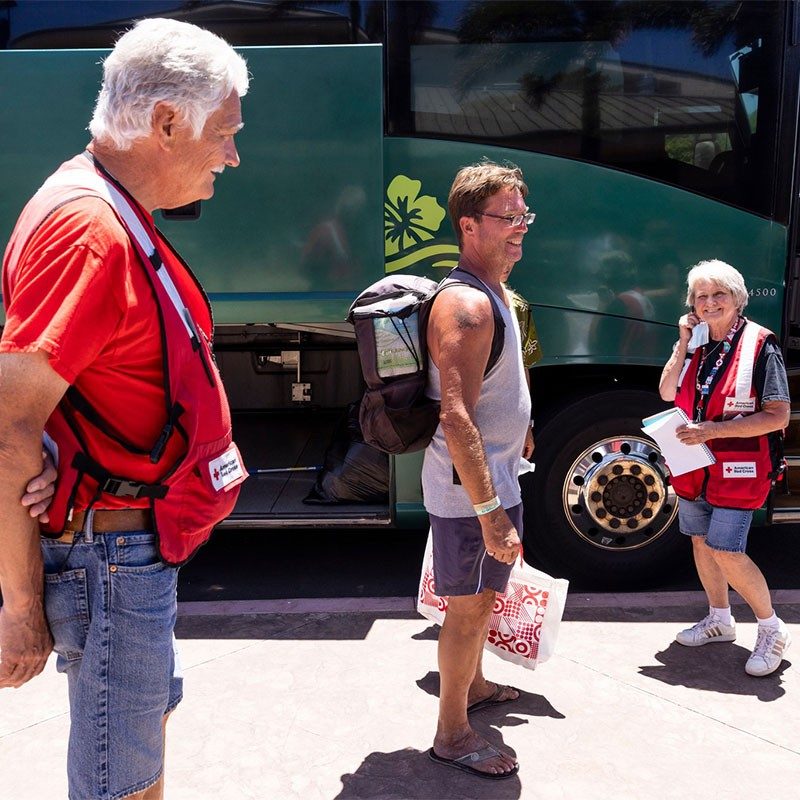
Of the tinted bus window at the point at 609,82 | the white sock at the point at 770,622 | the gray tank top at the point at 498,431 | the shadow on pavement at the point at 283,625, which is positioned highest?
the tinted bus window at the point at 609,82

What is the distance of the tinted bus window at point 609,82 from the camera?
13.5ft

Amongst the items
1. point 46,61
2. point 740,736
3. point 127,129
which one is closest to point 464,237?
point 127,129

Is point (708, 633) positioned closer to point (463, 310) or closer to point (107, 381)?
point (463, 310)

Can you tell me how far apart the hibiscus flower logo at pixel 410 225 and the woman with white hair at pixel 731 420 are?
1.26 meters

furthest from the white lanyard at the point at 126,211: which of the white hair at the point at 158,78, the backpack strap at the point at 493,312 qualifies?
the backpack strap at the point at 493,312

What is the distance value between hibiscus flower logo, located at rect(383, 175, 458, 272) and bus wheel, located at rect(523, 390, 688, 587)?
1044 millimetres

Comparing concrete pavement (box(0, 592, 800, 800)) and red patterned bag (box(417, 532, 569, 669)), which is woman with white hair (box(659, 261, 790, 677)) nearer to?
concrete pavement (box(0, 592, 800, 800))

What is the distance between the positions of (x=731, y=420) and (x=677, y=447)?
0.23 meters

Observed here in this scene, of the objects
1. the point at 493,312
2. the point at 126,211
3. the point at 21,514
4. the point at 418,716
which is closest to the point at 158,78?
the point at 126,211

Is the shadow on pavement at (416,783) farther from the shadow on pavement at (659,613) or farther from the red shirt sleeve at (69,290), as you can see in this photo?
the red shirt sleeve at (69,290)

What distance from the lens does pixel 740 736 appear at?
9.85 feet

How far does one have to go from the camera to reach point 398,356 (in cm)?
256

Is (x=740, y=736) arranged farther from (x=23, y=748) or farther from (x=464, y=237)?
(x=23, y=748)

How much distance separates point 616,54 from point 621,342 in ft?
4.58
